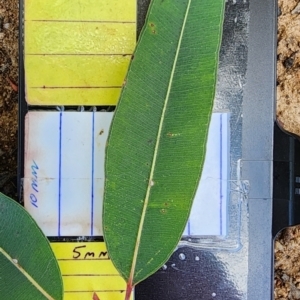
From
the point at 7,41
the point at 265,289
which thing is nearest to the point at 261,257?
the point at 265,289

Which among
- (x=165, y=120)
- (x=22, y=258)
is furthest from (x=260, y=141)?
(x=22, y=258)

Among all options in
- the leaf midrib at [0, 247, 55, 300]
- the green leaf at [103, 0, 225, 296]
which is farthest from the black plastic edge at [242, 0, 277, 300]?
the leaf midrib at [0, 247, 55, 300]

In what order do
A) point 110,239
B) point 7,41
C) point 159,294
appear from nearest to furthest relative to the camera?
point 110,239 → point 159,294 → point 7,41

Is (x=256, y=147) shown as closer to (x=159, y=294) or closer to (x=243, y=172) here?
(x=243, y=172)

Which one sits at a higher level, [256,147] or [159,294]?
[256,147]

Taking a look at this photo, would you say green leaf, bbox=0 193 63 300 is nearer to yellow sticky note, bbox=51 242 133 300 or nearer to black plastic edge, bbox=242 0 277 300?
yellow sticky note, bbox=51 242 133 300

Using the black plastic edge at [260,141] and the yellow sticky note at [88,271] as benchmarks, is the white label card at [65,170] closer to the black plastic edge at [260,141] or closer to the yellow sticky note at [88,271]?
the yellow sticky note at [88,271]
